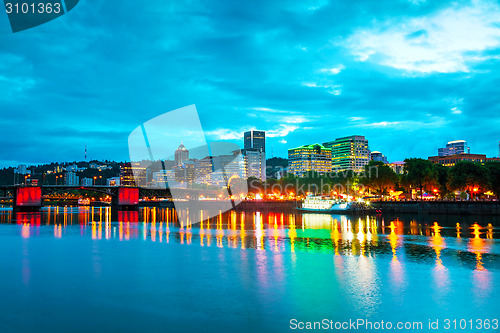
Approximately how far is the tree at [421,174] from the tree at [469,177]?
6.30m

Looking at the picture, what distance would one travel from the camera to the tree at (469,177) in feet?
275

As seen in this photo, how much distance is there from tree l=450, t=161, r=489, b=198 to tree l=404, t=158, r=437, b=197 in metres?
6.30

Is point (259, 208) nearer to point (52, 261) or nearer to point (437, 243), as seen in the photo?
point (437, 243)

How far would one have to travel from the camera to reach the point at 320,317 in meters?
17.1

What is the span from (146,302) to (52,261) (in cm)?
1495

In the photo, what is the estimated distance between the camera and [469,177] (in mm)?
84375

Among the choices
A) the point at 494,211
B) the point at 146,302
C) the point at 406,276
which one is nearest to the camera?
the point at 146,302

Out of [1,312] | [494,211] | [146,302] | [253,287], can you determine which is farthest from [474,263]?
[494,211]

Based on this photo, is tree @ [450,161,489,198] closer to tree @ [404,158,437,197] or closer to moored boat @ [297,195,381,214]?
tree @ [404,158,437,197]

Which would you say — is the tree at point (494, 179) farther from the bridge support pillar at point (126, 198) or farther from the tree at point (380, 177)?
the bridge support pillar at point (126, 198)

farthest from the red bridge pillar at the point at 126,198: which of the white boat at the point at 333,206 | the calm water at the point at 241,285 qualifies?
the calm water at the point at 241,285

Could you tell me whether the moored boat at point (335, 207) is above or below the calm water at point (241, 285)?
above

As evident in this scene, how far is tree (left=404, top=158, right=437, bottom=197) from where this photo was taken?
9506cm

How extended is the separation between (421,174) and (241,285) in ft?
278
